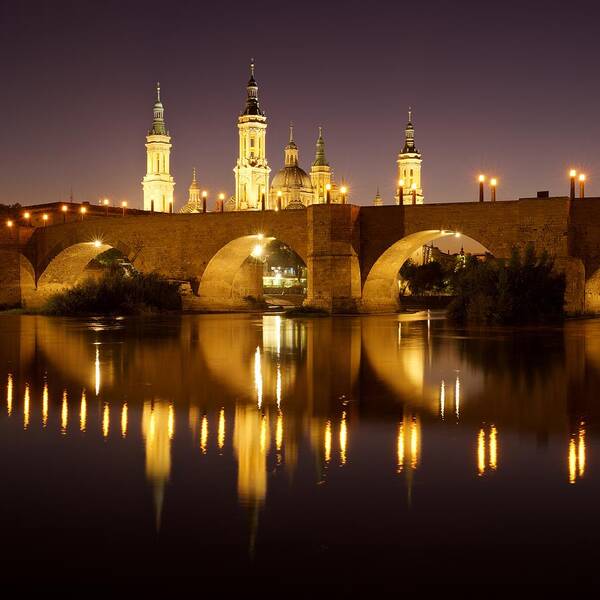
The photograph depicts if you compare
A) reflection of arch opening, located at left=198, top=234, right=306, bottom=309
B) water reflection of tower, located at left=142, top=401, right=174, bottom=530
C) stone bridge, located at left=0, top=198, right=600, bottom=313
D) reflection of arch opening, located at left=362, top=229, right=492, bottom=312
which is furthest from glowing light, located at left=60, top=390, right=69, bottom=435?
reflection of arch opening, located at left=198, top=234, right=306, bottom=309

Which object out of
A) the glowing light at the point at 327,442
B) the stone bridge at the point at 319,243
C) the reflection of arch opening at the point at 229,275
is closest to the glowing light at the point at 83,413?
the glowing light at the point at 327,442

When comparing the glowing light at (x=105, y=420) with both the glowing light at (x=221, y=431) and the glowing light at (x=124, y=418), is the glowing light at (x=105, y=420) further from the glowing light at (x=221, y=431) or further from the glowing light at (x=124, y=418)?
the glowing light at (x=221, y=431)

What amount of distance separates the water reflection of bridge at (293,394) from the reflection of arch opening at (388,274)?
548 inches

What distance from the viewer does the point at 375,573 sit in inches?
→ 140

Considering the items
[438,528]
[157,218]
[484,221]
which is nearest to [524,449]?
[438,528]

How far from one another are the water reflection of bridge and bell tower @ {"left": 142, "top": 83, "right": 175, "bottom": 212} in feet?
241

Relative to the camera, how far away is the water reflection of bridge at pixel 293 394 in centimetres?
600

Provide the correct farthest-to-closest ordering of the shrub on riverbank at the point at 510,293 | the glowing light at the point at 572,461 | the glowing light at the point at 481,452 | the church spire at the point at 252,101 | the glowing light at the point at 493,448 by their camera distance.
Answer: the church spire at the point at 252,101, the shrub on riverbank at the point at 510,293, the glowing light at the point at 493,448, the glowing light at the point at 481,452, the glowing light at the point at 572,461

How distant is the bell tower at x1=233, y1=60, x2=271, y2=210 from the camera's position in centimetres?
8844

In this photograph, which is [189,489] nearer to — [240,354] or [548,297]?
[240,354]

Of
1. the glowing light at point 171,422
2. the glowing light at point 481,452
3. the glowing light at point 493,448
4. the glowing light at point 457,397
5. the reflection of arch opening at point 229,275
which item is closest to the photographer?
the glowing light at point 481,452

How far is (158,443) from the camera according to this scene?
20.1 ft

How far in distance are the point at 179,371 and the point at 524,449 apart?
5809mm

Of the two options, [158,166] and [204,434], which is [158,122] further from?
[204,434]
